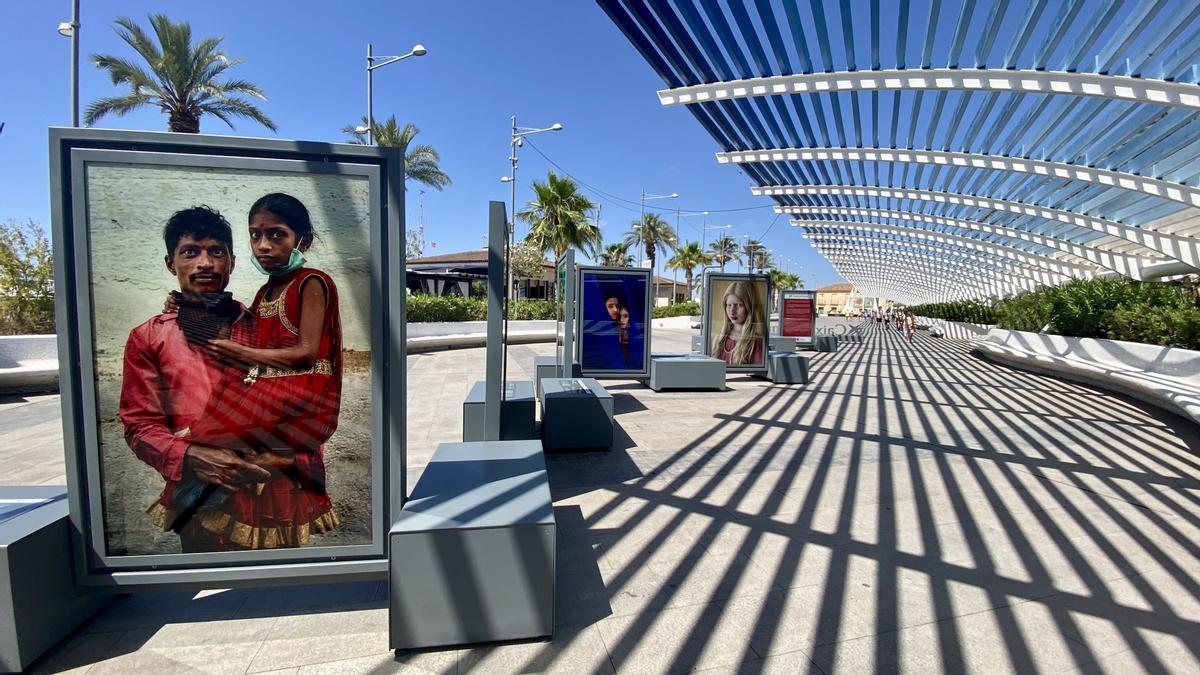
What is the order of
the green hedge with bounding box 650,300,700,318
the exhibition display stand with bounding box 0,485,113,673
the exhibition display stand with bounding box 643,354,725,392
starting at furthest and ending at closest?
the green hedge with bounding box 650,300,700,318 → the exhibition display stand with bounding box 643,354,725,392 → the exhibition display stand with bounding box 0,485,113,673

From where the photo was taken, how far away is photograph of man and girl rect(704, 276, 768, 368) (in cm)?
1157

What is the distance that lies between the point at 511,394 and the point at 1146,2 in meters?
10.6

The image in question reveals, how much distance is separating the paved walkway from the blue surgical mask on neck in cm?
184

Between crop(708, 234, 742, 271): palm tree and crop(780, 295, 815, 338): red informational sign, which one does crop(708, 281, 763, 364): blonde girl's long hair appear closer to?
crop(780, 295, 815, 338): red informational sign

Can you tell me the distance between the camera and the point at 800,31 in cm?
912

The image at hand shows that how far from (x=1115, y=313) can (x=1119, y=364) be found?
1725mm

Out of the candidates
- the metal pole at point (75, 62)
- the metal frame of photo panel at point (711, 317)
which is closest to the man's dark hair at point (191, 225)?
the metal frame of photo panel at point (711, 317)

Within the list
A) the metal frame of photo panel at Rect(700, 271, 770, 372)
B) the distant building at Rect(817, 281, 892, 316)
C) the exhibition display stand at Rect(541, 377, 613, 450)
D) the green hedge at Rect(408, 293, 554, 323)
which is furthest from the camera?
the distant building at Rect(817, 281, 892, 316)

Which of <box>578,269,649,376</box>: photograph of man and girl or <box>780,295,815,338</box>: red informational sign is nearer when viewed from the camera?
<box>578,269,649,376</box>: photograph of man and girl

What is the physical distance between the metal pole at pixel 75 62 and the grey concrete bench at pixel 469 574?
1406 centimetres

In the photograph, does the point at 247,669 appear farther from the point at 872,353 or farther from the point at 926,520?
the point at 872,353

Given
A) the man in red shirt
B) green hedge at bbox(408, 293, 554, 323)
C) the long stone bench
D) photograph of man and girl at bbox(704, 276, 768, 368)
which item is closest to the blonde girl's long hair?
photograph of man and girl at bbox(704, 276, 768, 368)

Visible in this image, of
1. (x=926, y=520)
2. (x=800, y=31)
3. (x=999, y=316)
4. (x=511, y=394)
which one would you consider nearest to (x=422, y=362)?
(x=511, y=394)

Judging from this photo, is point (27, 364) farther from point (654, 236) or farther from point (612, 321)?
point (654, 236)
